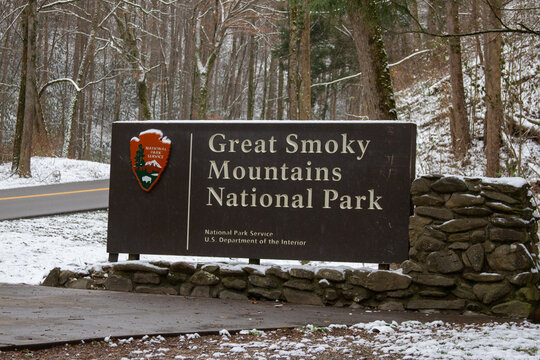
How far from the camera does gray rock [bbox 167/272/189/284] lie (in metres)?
7.58

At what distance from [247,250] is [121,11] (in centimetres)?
2264

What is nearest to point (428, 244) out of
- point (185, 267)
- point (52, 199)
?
point (185, 267)

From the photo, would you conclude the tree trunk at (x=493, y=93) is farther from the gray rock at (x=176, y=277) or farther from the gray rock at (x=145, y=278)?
the gray rock at (x=145, y=278)

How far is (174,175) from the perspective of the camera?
7.80 m

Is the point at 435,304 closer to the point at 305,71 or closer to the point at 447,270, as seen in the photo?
the point at 447,270

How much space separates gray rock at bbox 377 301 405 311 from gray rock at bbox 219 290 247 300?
5.55 feet

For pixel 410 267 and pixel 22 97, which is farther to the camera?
pixel 22 97

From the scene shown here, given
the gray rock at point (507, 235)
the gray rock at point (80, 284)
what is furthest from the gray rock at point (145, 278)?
the gray rock at point (507, 235)

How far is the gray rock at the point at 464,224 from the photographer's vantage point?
668 centimetres

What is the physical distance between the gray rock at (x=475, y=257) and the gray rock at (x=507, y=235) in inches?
7.8

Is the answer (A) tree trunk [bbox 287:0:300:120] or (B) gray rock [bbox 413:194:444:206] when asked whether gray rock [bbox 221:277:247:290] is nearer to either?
(B) gray rock [bbox 413:194:444:206]

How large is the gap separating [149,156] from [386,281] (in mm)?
3473

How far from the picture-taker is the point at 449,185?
682cm

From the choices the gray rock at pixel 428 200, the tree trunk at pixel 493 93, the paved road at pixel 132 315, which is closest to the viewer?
the paved road at pixel 132 315
